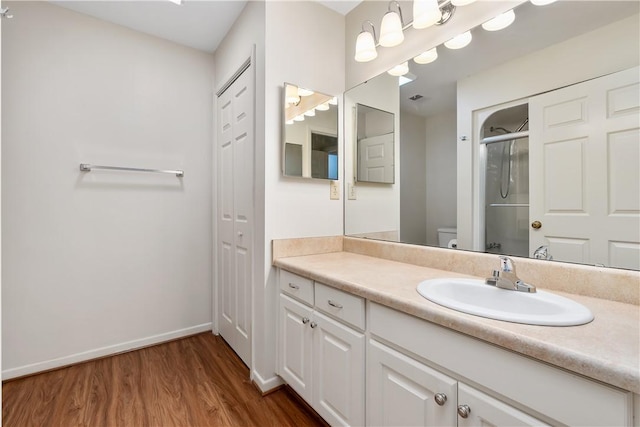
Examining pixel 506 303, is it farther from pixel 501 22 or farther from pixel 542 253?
pixel 501 22

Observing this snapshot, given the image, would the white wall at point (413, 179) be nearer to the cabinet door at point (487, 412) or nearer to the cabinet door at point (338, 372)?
the cabinet door at point (338, 372)

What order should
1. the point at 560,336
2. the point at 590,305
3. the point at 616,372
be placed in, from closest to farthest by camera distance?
1. the point at 616,372
2. the point at 560,336
3. the point at 590,305

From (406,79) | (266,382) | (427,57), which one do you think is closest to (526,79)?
(427,57)

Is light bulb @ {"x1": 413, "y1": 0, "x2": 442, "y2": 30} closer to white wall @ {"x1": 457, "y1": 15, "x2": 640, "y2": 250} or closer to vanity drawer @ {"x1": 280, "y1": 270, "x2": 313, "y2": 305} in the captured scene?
white wall @ {"x1": 457, "y1": 15, "x2": 640, "y2": 250}

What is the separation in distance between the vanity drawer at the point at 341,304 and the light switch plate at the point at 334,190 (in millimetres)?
747

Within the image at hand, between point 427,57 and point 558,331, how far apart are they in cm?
136

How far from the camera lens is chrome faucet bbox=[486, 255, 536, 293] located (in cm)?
99

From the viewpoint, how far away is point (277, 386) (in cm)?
170

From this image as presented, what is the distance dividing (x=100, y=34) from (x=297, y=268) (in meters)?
2.24

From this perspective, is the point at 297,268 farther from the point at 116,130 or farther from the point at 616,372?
the point at 116,130

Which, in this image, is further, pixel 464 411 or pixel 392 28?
pixel 392 28

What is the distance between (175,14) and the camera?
1966 millimetres

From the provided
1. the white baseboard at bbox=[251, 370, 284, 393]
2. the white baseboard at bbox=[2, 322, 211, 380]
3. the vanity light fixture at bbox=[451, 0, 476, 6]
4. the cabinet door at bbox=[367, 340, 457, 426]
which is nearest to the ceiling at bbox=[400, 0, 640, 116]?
the vanity light fixture at bbox=[451, 0, 476, 6]

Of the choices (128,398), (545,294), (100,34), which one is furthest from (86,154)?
(545,294)
